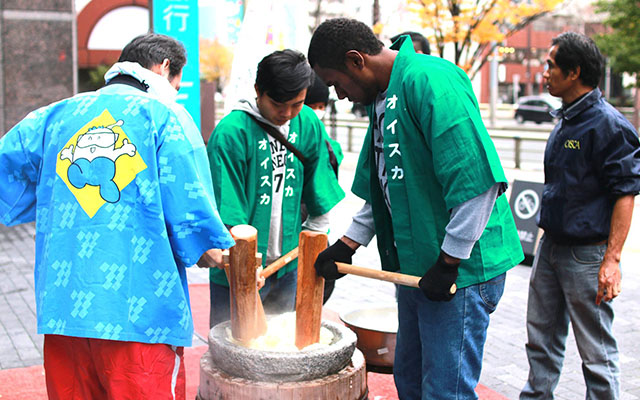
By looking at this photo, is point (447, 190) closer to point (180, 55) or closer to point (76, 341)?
point (180, 55)

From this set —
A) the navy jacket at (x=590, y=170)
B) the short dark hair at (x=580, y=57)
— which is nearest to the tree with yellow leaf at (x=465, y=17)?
the short dark hair at (x=580, y=57)

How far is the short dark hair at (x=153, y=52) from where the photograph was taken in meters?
2.74

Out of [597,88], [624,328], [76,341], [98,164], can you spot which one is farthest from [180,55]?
[624,328]

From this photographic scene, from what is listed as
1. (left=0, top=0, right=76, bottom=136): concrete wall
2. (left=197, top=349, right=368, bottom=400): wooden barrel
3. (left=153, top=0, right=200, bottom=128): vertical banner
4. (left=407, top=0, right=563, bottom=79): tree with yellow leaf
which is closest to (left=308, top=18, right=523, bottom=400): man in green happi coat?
(left=197, top=349, right=368, bottom=400): wooden barrel

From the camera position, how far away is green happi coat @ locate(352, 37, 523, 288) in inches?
97.9

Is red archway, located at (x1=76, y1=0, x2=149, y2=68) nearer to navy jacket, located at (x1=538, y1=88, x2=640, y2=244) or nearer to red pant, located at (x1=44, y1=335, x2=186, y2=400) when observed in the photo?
navy jacket, located at (x1=538, y1=88, x2=640, y2=244)

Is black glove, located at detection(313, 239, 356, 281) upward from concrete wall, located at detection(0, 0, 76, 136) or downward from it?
downward

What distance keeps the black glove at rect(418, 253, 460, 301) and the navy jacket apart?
4.17 feet

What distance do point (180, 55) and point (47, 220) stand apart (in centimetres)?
81

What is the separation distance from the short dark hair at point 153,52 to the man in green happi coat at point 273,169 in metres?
0.69

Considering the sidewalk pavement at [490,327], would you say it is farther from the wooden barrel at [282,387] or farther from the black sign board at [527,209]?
the wooden barrel at [282,387]

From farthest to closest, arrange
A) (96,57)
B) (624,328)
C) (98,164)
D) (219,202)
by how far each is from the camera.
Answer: (96,57), (624,328), (219,202), (98,164)

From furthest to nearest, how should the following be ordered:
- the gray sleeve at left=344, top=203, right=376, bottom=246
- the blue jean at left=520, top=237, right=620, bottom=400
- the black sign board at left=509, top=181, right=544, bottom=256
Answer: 1. the black sign board at left=509, top=181, right=544, bottom=256
2. the blue jean at left=520, top=237, right=620, bottom=400
3. the gray sleeve at left=344, top=203, right=376, bottom=246

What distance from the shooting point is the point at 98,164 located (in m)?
2.47
